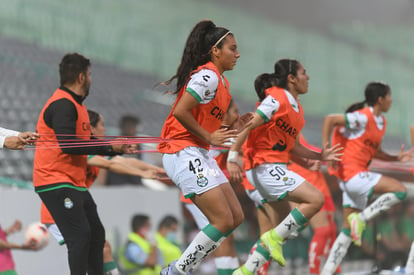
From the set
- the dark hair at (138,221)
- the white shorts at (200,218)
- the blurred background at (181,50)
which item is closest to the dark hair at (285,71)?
the white shorts at (200,218)

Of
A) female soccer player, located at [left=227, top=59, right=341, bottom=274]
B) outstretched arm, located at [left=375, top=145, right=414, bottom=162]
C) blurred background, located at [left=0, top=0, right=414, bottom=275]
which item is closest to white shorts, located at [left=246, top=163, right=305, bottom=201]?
female soccer player, located at [left=227, top=59, right=341, bottom=274]

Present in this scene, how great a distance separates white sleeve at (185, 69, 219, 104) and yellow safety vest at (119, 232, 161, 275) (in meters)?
4.60

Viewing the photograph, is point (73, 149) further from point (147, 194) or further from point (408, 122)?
point (408, 122)

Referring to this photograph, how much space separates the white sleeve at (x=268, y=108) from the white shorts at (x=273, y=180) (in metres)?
0.43

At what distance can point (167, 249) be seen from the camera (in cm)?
971

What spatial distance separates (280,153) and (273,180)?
0.30 meters

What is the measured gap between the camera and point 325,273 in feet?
24.5

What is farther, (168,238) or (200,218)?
(168,238)

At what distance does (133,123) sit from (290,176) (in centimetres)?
384

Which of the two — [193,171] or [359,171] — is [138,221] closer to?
[359,171]

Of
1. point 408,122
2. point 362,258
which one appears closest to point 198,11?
point 408,122

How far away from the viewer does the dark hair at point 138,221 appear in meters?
9.41

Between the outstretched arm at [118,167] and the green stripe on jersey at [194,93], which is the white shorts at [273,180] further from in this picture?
the green stripe on jersey at [194,93]

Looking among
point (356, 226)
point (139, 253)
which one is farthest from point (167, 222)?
point (356, 226)
